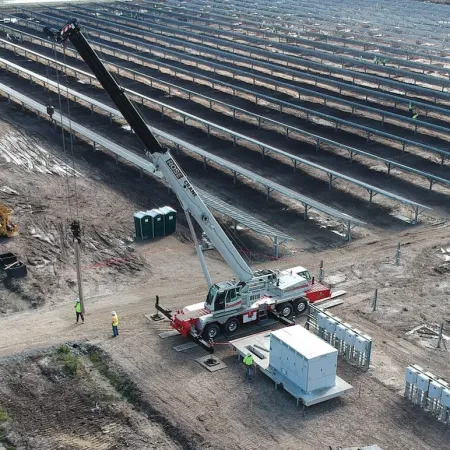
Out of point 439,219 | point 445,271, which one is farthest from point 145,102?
point 445,271

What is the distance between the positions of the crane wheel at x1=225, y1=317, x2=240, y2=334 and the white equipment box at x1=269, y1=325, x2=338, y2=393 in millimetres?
2652

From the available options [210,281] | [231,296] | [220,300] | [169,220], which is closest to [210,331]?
[220,300]

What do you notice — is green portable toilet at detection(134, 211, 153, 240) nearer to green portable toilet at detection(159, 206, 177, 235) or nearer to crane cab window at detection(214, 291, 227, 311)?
green portable toilet at detection(159, 206, 177, 235)

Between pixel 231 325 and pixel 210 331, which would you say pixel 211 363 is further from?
pixel 231 325

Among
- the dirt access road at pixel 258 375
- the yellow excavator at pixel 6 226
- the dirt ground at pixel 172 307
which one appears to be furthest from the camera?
the yellow excavator at pixel 6 226

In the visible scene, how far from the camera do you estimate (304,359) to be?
1980 cm

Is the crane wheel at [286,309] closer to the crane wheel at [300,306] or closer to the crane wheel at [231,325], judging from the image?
the crane wheel at [300,306]

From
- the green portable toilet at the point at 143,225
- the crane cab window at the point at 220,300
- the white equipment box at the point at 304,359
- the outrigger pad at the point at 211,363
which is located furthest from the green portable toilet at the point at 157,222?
the white equipment box at the point at 304,359

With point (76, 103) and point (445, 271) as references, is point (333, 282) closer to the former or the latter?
point (445, 271)

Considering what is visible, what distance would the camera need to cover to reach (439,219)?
3366cm

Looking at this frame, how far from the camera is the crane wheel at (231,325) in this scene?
76.8ft

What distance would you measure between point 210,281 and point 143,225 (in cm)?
819

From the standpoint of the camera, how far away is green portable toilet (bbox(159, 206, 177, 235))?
31.3 m

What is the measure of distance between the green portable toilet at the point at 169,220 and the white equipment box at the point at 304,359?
11.5 meters
